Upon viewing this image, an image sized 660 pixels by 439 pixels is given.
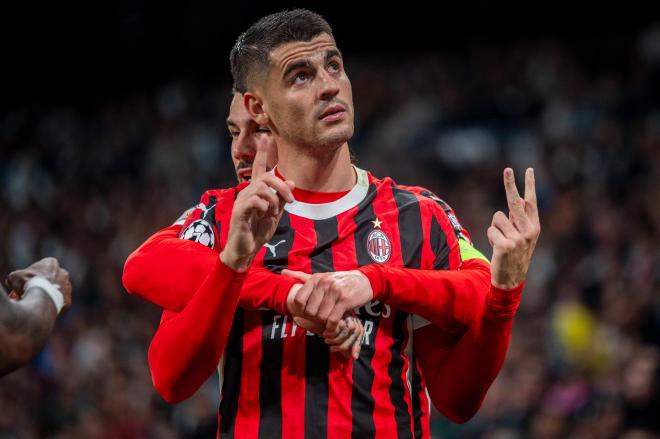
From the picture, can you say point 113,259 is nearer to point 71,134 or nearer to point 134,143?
point 134,143

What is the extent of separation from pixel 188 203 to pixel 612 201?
442cm

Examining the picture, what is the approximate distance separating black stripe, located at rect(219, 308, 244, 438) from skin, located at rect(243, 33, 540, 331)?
239 mm

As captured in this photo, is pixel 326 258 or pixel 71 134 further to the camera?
pixel 71 134

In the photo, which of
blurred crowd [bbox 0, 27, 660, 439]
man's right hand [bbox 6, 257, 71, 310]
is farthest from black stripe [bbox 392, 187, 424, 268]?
blurred crowd [bbox 0, 27, 660, 439]

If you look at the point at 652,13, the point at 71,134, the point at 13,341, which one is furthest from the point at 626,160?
the point at 71,134

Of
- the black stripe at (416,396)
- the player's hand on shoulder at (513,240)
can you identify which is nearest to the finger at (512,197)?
the player's hand on shoulder at (513,240)

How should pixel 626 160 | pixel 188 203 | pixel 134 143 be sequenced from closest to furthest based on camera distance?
pixel 626 160, pixel 188 203, pixel 134 143

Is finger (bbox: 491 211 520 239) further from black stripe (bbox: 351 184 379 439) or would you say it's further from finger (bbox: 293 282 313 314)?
finger (bbox: 293 282 313 314)

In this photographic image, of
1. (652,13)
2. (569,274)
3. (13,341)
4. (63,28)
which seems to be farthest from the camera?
(63,28)

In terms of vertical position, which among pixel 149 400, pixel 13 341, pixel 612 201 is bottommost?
pixel 149 400

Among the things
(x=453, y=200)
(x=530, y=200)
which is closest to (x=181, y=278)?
(x=530, y=200)

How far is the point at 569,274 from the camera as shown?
262 inches

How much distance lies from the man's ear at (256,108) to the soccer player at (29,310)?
28.3 inches

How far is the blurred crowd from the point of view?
5.89 m
